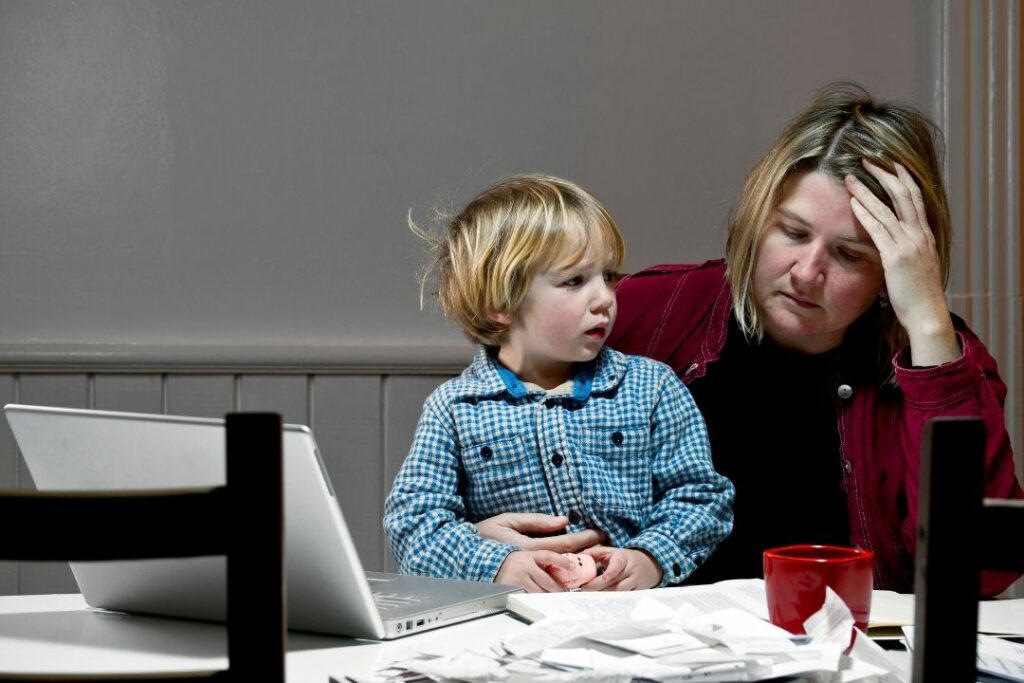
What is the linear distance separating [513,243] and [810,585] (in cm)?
74

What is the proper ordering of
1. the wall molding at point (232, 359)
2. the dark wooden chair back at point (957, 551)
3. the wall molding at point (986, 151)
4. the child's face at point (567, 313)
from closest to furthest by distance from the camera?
the dark wooden chair back at point (957, 551)
the child's face at point (567, 313)
the wall molding at point (232, 359)
the wall molding at point (986, 151)

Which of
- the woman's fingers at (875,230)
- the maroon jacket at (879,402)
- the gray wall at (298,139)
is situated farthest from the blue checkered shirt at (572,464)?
the gray wall at (298,139)

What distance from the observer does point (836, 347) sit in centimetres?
166

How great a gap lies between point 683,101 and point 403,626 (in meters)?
1.68

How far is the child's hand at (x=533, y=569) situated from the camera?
4.17 feet

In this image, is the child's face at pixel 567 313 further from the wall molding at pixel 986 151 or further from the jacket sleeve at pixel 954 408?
the wall molding at pixel 986 151

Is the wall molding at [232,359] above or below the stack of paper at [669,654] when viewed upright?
above

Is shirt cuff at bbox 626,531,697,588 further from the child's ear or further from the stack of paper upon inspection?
the stack of paper

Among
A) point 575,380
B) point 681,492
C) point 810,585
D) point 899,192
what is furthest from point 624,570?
point 899,192

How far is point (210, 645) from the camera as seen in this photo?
0.94 meters

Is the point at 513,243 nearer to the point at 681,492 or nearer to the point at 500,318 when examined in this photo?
the point at 500,318

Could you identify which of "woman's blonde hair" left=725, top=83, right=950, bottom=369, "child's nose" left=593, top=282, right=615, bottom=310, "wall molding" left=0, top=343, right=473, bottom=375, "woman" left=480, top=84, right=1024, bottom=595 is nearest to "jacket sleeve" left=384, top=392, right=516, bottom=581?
"child's nose" left=593, top=282, right=615, bottom=310

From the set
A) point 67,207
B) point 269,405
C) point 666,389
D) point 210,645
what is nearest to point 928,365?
point 666,389

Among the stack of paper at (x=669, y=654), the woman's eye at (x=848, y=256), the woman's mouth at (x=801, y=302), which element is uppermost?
the woman's eye at (x=848, y=256)
